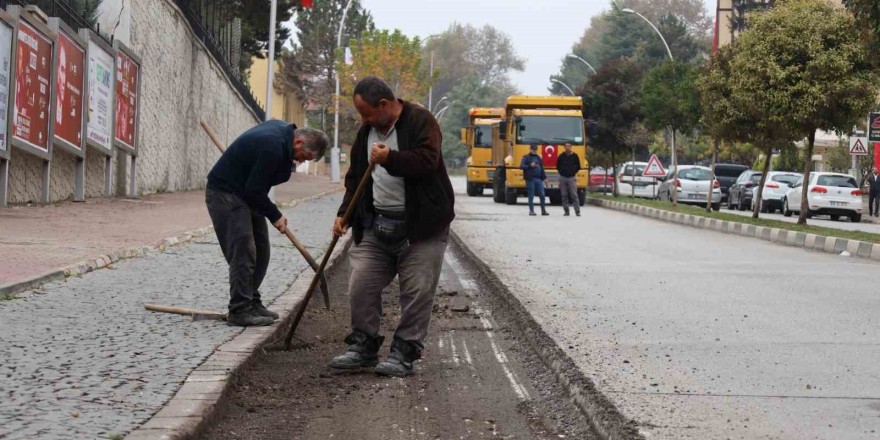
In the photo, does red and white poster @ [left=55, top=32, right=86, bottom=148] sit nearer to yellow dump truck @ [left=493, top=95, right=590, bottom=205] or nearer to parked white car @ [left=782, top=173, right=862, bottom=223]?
yellow dump truck @ [left=493, top=95, right=590, bottom=205]

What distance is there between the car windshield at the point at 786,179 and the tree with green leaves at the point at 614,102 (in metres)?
9.71

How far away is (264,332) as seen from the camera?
780 centimetres

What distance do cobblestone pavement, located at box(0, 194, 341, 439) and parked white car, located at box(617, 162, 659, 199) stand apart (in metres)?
40.2

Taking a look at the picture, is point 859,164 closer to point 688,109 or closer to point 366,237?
point 688,109

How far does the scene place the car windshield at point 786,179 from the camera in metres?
37.8

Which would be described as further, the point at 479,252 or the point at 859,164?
the point at 859,164

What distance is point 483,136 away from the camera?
46.2 m

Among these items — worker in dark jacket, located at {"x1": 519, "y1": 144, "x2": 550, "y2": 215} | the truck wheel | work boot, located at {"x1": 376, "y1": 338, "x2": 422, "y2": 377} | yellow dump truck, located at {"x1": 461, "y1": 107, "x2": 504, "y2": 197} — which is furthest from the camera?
yellow dump truck, located at {"x1": 461, "y1": 107, "x2": 504, "y2": 197}

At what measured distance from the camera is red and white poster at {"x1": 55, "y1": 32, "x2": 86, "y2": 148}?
20.2m

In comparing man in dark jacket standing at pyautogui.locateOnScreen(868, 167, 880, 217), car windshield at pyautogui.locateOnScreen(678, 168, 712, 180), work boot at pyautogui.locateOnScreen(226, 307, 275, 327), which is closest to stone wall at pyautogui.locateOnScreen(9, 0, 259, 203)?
work boot at pyautogui.locateOnScreen(226, 307, 275, 327)

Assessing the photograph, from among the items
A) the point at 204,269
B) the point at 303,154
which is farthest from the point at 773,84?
the point at 303,154

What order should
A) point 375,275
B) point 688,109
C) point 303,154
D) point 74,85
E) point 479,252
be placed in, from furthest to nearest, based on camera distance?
point 688,109, point 74,85, point 479,252, point 303,154, point 375,275

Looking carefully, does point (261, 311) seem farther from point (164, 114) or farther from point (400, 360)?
point (164, 114)

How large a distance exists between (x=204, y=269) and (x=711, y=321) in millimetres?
5054
